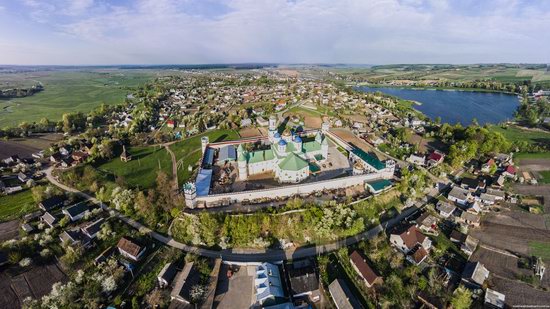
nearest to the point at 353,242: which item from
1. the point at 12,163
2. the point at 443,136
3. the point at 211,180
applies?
the point at 211,180

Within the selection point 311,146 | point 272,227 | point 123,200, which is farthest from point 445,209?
point 123,200

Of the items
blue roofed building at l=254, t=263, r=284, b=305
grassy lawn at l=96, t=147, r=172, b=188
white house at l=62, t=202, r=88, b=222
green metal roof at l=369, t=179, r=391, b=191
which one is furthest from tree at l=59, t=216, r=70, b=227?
green metal roof at l=369, t=179, r=391, b=191

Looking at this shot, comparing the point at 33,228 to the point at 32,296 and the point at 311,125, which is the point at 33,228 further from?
the point at 311,125

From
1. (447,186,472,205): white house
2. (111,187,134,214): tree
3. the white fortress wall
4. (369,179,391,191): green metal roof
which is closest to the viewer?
the white fortress wall

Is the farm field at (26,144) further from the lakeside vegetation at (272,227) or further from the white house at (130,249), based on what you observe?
the lakeside vegetation at (272,227)

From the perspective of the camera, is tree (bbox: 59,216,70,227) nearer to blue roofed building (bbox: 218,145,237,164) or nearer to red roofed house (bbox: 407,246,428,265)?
blue roofed building (bbox: 218,145,237,164)
